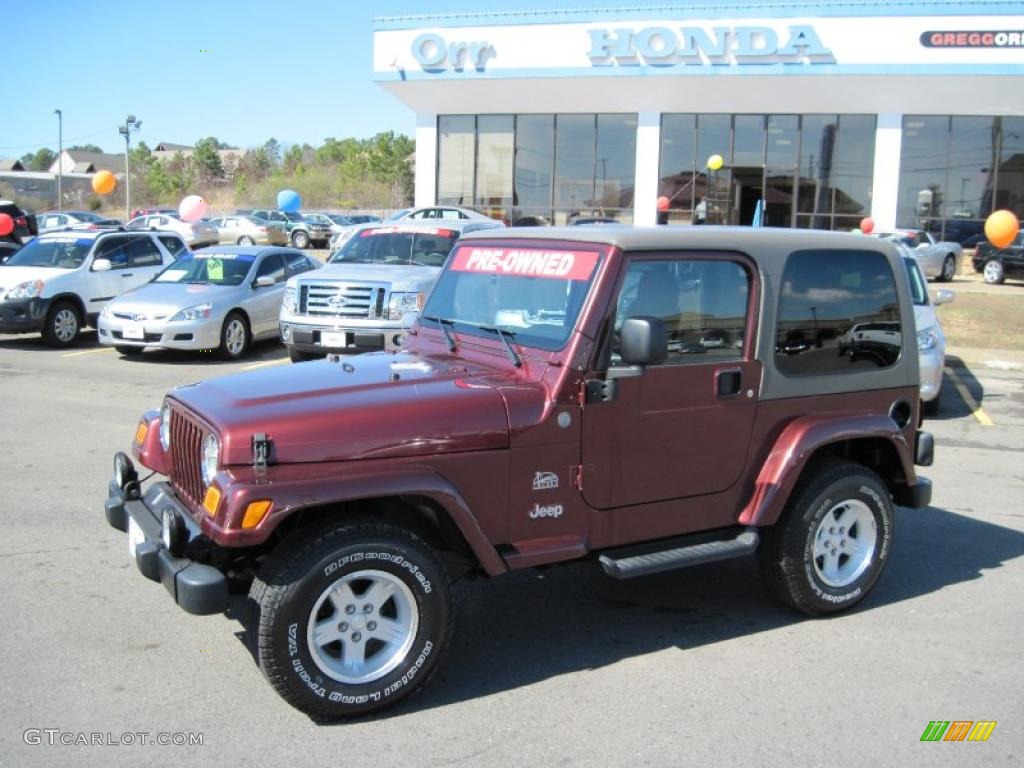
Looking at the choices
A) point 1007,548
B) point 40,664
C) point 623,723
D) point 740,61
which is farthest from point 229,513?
point 740,61

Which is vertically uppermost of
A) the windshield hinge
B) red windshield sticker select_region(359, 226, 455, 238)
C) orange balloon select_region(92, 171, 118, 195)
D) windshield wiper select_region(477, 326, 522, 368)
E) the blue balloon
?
orange balloon select_region(92, 171, 118, 195)

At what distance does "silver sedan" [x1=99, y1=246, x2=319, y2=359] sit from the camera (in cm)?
1268

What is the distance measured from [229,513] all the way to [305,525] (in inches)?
14.3

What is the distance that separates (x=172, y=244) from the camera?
53.8 ft

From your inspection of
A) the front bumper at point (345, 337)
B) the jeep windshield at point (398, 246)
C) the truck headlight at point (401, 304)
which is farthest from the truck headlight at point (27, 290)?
the truck headlight at point (401, 304)

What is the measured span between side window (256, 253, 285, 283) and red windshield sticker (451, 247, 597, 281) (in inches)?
384

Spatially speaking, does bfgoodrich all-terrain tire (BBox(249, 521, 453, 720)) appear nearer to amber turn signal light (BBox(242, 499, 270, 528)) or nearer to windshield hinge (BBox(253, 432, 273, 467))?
amber turn signal light (BBox(242, 499, 270, 528))

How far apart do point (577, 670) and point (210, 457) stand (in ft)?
6.12

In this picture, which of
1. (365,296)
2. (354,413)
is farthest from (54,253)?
(354,413)

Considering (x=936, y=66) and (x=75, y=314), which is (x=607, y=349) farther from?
(x=936, y=66)

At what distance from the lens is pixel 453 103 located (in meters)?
31.6

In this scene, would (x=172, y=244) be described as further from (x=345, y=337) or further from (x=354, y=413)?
(x=354, y=413)

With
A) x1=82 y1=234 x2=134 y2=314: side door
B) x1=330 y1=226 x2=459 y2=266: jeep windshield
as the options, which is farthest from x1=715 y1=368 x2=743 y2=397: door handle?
x1=82 y1=234 x2=134 y2=314: side door

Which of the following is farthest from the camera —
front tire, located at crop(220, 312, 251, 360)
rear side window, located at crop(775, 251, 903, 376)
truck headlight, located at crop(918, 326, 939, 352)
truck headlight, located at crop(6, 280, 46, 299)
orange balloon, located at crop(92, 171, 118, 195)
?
orange balloon, located at crop(92, 171, 118, 195)
